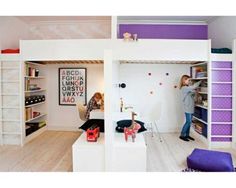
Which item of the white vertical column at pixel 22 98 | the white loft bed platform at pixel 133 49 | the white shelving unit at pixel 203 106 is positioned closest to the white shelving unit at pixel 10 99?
the white vertical column at pixel 22 98

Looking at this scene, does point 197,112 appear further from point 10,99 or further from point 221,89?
point 10,99

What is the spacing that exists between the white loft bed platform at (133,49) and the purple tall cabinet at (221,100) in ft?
1.29

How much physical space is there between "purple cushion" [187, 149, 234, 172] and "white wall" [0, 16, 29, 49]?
4093 millimetres

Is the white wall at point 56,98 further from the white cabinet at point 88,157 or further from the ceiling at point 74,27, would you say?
the white cabinet at point 88,157

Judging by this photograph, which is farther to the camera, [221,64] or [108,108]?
[221,64]

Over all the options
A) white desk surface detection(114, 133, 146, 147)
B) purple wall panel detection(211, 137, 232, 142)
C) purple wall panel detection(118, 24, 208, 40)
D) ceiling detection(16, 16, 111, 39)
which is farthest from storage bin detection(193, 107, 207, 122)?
ceiling detection(16, 16, 111, 39)

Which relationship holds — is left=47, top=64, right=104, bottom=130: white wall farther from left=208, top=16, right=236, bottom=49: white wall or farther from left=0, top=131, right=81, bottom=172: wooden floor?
left=208, top=16, right=236, bottom=49: white wall

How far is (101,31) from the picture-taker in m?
5.54

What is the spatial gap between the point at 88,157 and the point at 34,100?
2557 millimetres

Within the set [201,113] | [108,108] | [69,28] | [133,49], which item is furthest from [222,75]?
[69,28]

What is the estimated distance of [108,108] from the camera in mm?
2723

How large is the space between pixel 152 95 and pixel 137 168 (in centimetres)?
270

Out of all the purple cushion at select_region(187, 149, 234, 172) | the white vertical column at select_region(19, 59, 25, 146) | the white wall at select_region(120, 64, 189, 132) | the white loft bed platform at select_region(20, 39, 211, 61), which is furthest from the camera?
the white wall at select_region(120, 64, 189, 132)

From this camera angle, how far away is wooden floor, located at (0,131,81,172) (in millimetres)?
3133
